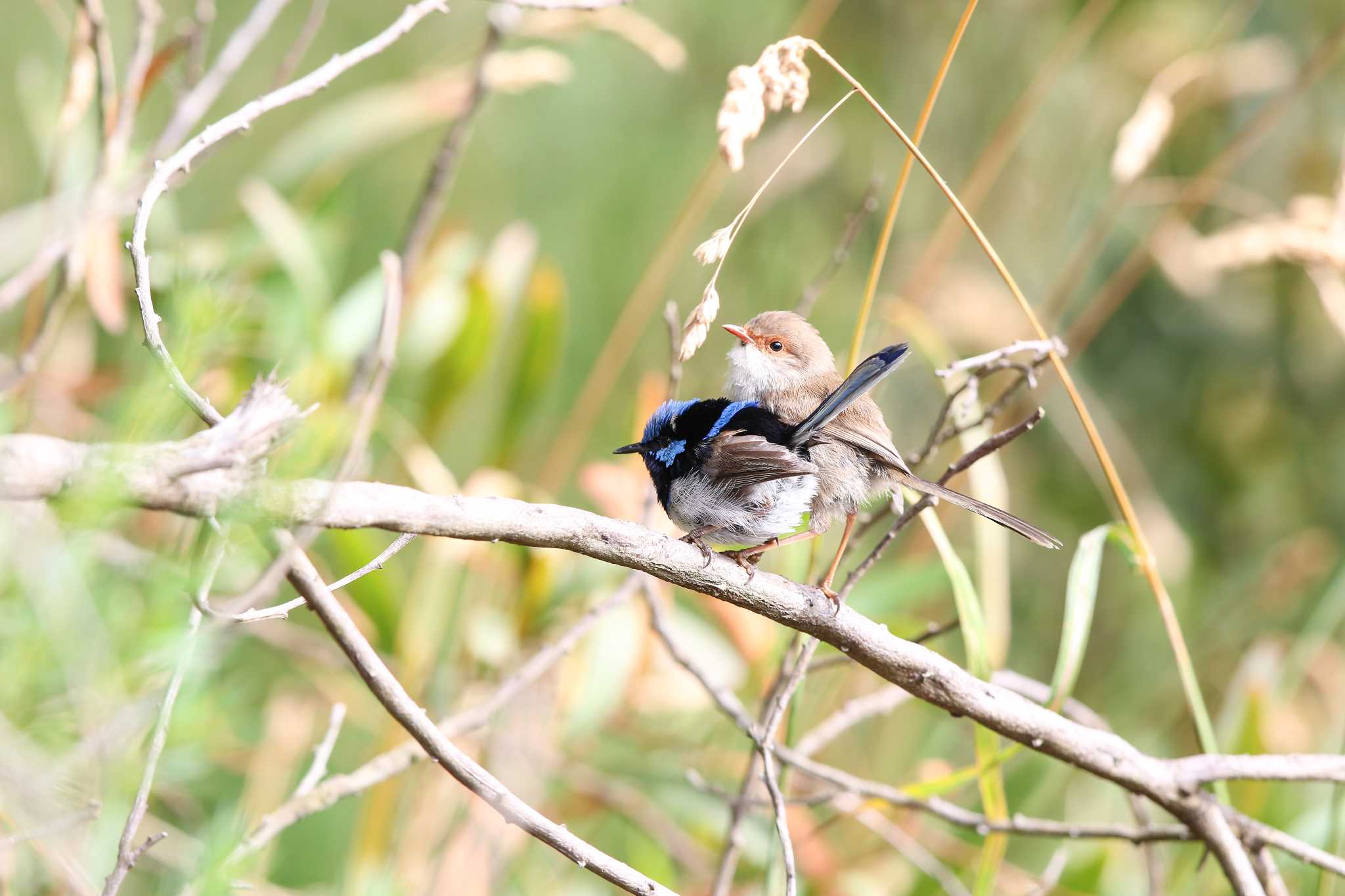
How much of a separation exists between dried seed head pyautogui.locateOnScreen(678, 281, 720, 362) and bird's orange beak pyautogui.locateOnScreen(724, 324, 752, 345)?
34.4 inches

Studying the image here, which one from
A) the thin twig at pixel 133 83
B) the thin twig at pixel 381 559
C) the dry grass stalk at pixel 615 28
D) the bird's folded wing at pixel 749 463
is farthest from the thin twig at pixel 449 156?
the thin twig at pixel 381 559

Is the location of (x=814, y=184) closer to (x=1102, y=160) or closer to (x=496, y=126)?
(x=1102, y=160)

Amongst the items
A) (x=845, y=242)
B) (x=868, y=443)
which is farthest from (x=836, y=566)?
(x=845, y=242)

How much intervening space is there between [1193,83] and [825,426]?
2406 millimetres

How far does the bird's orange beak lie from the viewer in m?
2.33

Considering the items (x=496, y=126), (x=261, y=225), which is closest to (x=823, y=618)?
(x=261, y=225)

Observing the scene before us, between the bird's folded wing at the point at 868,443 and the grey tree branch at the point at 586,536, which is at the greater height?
the bird's folded wing at the point at 868,443

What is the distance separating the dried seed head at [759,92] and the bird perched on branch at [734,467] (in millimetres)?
664

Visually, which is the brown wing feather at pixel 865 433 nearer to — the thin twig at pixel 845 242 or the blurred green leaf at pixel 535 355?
the thin twig at pixel 845 242

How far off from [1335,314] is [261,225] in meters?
2.63

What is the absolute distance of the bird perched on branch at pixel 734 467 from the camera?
6.68ft

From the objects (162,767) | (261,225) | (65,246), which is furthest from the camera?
(261,225)

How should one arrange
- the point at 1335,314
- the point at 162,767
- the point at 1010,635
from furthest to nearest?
the point at 1010,635
the point at 1335,314
the point at 162,767

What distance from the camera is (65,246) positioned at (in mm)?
1948
